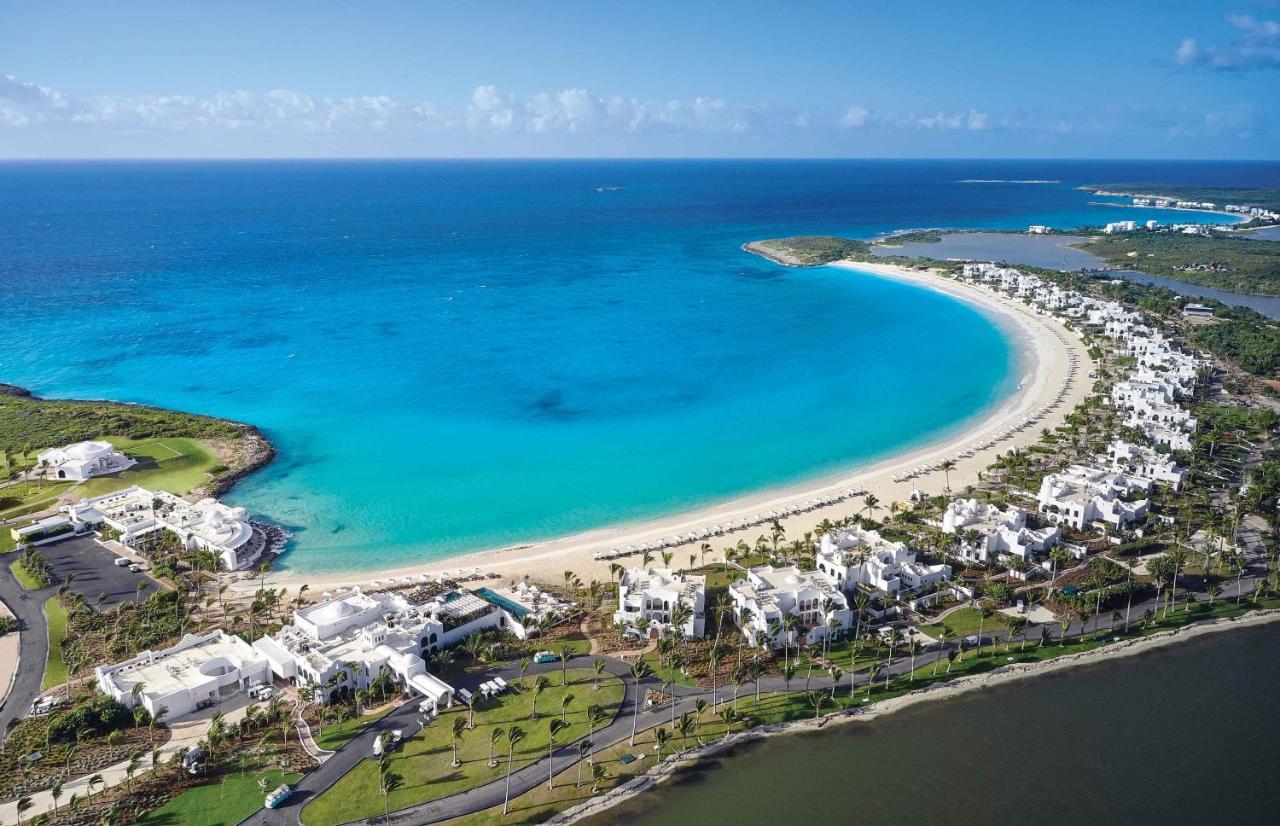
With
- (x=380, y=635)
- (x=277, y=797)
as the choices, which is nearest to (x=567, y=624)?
(x=380, y=635)

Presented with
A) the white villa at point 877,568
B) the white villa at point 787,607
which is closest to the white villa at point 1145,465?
the white villa at point 877,568

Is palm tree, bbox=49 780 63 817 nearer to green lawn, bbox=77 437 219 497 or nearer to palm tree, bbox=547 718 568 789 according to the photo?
palm tree, bbox=547 718 568 789

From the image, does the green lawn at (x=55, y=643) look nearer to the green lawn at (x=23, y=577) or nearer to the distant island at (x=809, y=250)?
the green lawn at (x=23, y=577)

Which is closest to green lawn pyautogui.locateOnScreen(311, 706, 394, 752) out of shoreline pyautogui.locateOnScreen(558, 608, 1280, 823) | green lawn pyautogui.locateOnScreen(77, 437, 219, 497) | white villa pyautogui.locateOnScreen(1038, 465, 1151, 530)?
shoreline pyautogui.locateOnScreen(558, 608, 1280, 823)

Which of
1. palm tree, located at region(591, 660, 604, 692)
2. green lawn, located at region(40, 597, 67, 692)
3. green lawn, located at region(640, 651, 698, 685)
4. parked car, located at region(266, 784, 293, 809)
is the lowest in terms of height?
green lawn, located at region(40, 597, 67, 692)

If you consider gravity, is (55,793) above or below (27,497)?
below

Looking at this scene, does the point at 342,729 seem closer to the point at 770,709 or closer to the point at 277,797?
the point at 277,797

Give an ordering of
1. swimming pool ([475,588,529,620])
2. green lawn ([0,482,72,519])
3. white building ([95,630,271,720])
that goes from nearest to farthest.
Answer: white building ([95,630,271,720]) < swimming pool ([475,588,529,620]) < green lawn ([0,482,72,519])
